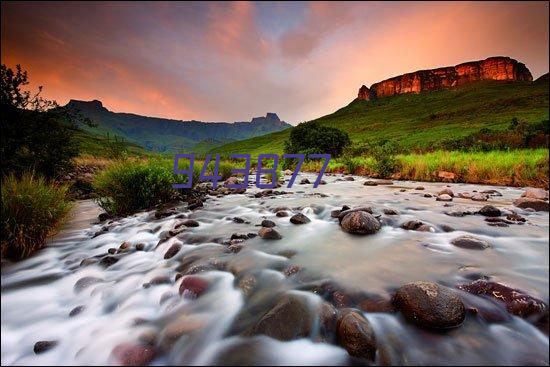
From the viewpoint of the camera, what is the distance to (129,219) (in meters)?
7.38

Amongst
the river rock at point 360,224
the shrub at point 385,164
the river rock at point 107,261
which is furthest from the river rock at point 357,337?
the shrub at point 385,164

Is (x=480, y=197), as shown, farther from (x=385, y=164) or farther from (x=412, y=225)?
(x=385, y=164)

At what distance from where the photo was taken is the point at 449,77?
144m

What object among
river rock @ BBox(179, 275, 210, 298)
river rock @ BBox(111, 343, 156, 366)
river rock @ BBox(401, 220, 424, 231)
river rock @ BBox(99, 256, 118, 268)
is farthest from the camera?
river rock @ BBox(401, 220, 424, 231)

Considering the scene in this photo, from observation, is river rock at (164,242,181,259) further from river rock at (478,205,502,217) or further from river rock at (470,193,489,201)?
river rock at (470,193,489,201)

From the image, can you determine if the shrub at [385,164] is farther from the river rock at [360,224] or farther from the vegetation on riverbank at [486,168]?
the river rock at [360,224]

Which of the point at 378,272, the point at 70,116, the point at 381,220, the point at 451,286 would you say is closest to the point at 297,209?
the point at 381,220

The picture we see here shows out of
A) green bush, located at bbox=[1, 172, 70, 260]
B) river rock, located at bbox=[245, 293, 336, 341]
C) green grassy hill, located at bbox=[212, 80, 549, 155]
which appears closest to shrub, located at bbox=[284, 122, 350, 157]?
green grassy hill, located at bbox=[212, 80, 549, 155]

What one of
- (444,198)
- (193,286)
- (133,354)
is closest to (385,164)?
(444,198)

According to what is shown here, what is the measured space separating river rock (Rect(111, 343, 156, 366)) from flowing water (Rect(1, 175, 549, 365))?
0.05 meters

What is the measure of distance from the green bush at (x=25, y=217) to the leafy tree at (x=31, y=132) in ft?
9.65

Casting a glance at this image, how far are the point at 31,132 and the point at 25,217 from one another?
565 centimetres

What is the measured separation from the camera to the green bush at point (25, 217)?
4.44m

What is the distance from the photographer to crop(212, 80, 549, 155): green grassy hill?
162ft
